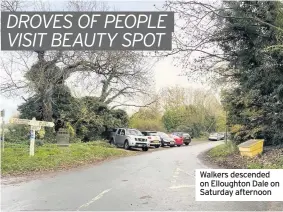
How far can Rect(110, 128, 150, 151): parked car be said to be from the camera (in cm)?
2668

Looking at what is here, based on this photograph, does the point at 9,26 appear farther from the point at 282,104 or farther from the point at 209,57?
the point at 282,104

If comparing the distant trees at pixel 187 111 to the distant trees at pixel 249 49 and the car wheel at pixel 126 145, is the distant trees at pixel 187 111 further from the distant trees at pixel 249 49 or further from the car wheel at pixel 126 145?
the distant trees at pixel 249 49

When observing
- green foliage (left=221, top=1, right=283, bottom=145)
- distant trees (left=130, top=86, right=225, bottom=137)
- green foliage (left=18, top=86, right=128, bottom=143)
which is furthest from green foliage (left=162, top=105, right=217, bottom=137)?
green foliage (left=221, top=1, right=283, bottom=145)

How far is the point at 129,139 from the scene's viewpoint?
26672mm

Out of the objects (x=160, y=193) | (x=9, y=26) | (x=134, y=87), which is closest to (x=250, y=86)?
(x=160, y=193)

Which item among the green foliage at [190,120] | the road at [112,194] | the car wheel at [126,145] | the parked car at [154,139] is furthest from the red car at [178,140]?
the road at [112,194]

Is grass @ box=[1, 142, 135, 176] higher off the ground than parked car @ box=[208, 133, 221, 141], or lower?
lower

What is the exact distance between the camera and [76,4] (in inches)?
869
